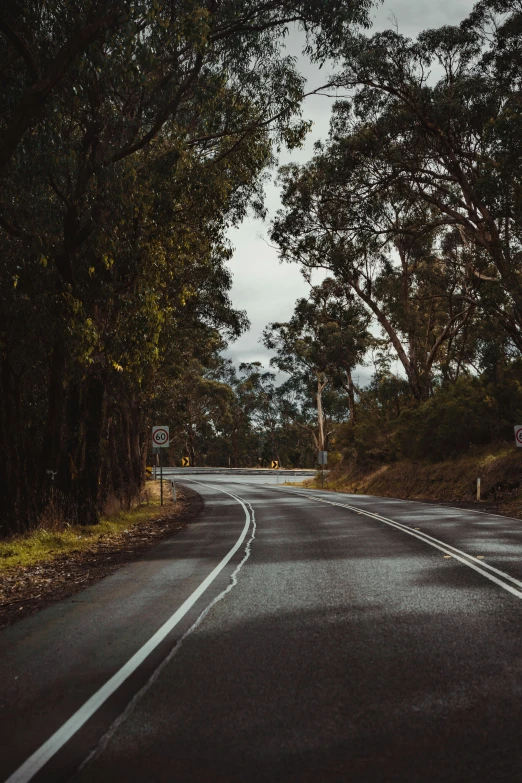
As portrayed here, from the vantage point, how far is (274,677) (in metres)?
5.08

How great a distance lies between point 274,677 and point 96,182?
431 inches

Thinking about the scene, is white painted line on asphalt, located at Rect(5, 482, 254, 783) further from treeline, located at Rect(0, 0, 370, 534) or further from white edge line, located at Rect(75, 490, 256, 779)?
treeline, located at Rect(0, 0, 370, 534)

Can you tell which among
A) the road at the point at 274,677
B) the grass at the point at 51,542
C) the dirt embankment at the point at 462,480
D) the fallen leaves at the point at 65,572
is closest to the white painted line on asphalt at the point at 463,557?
the road at the point at 274,677

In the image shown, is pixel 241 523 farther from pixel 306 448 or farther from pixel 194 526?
pixel 306 448

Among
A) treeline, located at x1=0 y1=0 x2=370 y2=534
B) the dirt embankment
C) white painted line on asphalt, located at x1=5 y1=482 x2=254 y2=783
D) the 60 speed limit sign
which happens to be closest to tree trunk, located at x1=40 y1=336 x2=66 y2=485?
treeline, located at x1=0 y1=0 x2=370 y2=534

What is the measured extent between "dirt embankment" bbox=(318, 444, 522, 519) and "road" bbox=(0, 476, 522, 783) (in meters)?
12.7

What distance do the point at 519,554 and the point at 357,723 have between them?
7.93m

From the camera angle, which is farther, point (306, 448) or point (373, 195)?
point (306, 448)

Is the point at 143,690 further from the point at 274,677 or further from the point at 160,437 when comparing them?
the point at 160,437

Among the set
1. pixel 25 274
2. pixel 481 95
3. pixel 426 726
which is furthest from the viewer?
pixel 481 95

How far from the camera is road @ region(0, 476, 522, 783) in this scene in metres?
3.66

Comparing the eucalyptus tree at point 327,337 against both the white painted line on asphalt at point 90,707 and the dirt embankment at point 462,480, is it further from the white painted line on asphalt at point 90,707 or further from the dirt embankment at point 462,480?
the white painted line on asphalt at point 90,707

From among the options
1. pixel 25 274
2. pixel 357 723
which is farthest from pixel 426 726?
→ pixel 25 274

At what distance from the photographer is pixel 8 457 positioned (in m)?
15.3
